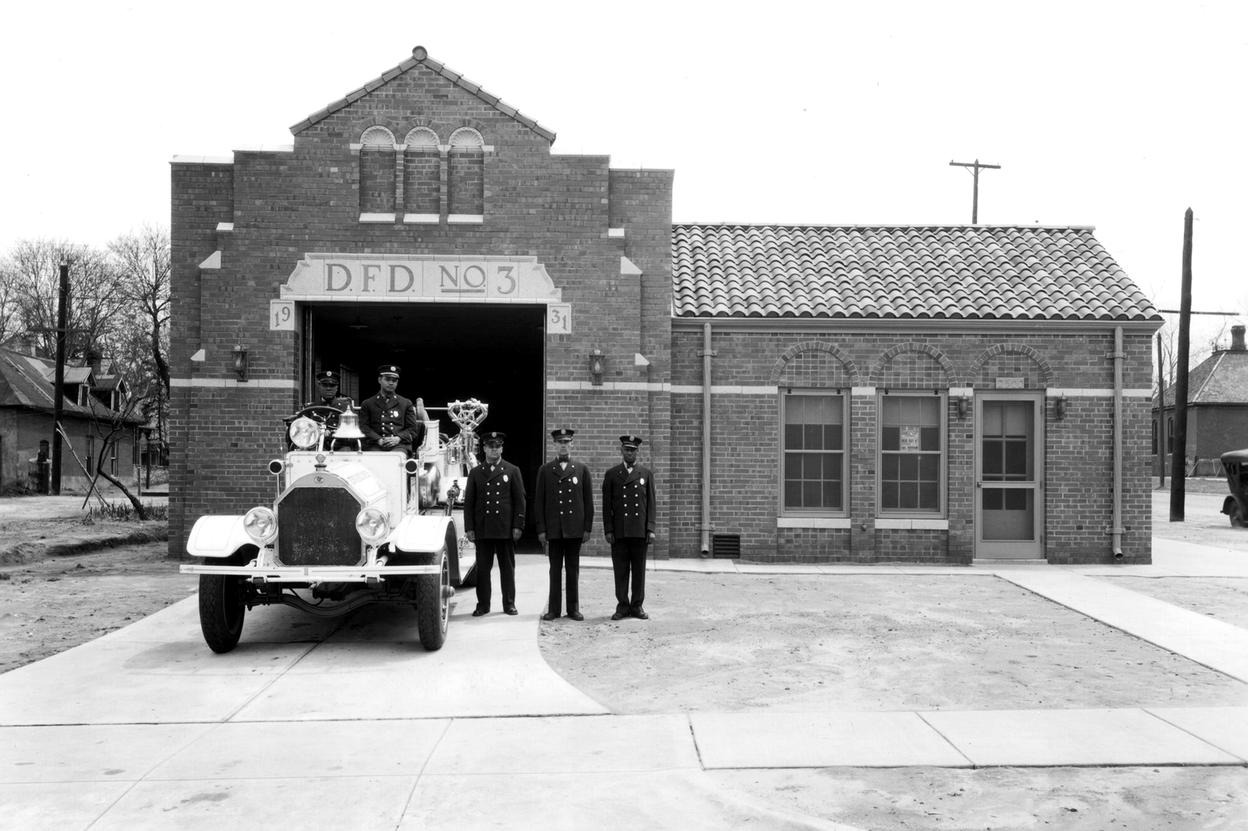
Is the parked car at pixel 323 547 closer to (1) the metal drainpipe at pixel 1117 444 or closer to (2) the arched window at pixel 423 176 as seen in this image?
(2) the arched window at pixel 423 176

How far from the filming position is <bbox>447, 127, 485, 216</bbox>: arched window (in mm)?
15695

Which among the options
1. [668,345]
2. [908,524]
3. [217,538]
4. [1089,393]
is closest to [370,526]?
[217,538]

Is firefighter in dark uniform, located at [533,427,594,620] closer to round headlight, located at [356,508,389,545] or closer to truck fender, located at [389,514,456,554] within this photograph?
truck fender, located at [389,514,456,554]

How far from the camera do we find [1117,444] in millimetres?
16062

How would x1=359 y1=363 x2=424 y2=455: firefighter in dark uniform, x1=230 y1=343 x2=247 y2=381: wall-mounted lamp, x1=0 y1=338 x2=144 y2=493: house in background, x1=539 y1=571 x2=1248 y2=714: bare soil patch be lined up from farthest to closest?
1. x1=0 y1=338 x2=144 y2=493: house in background
2. x1=230 y1=343 x2=247 y2=381: wall-mounted lamp
3. x1=359 y1=363 x2=424 y2=455: firefighter in dark uniform
4. x1=539 y1=571 x2=1248 y2=714: bare soil patch

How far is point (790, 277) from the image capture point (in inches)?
681

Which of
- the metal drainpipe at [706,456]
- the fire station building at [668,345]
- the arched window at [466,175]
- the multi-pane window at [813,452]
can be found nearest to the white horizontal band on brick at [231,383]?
the fire station building at [668,345]

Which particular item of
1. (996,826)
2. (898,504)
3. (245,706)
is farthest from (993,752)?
(898,504)

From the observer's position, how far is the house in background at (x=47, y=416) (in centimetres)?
4178

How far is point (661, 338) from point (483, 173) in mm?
Result: 3643

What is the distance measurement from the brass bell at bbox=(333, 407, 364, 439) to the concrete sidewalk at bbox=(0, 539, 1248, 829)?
194 centimetres

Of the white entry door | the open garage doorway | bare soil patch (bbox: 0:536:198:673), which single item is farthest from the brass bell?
the white entry door

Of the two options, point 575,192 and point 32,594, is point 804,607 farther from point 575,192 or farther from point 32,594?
point 32,594

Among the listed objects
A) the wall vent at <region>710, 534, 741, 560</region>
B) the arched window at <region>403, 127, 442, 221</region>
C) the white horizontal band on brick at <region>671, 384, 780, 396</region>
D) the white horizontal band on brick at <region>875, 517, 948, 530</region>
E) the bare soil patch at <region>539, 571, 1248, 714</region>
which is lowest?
the bare soil patch at <region>539, 571, 1248, 714</region>
